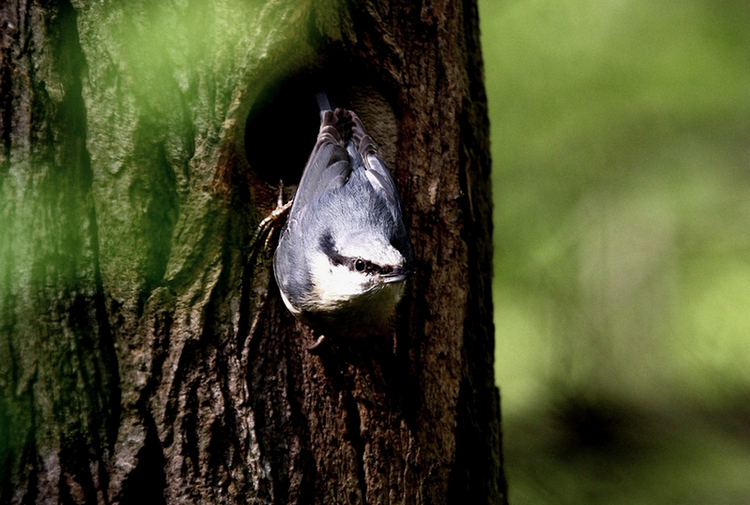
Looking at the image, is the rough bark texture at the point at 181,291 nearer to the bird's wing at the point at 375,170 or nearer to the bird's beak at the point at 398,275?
the bird's wing at the point at 375,170

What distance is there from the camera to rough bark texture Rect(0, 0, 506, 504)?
6.63 feet

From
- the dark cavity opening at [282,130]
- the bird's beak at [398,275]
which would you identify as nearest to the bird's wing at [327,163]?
the dark cavity opening at [282,130]

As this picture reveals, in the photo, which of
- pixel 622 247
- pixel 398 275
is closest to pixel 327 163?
pixel 398 275

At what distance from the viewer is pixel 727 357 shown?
315 centimetres

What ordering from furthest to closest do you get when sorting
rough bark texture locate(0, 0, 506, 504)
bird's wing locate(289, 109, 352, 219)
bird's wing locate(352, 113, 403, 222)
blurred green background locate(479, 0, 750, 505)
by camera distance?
1. blurred green background locate(479, 0, 750, 505)
2. bird's wing locate(289, 109, 352, 219)
3. bird's wing locate(352, 113, 403, 222)
4. rough bark texture locate(0, 0, 506, 504)

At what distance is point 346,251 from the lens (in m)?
2.31

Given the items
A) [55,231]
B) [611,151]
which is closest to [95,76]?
[55,231]

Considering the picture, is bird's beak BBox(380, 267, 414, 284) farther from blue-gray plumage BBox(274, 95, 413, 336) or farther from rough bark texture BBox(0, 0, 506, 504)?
rough bark texture BBox(0, 0, 506, 504)

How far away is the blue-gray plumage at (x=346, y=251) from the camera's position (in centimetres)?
223

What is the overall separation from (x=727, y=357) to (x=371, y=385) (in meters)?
1.68

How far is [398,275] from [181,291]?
62cm

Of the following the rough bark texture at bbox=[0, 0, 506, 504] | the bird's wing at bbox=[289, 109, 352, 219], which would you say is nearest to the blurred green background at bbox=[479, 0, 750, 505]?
the rough bark texture at bbox=[0, 0, 506, 504]

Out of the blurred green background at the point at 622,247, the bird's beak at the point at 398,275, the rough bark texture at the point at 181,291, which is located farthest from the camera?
the blurred green background at the point at 622,247

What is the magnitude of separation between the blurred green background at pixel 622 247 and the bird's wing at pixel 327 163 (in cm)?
122
